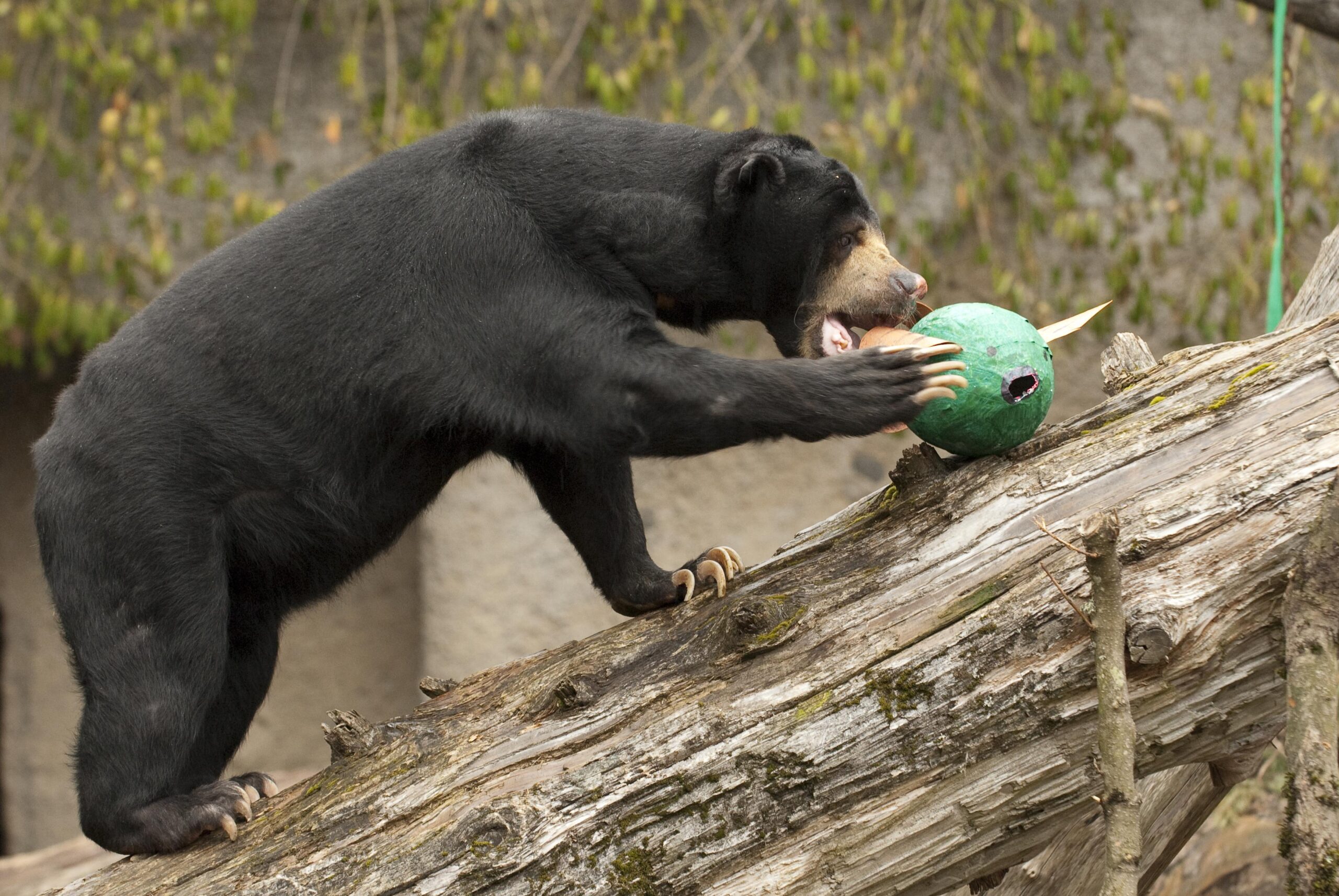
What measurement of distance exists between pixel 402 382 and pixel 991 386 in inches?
54.4

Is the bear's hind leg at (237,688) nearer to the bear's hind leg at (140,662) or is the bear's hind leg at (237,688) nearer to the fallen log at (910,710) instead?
the bear's hind leg at (140,662)

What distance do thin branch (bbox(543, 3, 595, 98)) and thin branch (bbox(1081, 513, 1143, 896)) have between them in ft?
16.1

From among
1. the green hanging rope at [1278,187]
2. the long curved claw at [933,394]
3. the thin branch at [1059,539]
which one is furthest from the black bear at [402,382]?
the green hanging rope at [1278,187]

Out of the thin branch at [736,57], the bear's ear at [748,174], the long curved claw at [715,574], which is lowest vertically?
the long curved claw at [715,574]

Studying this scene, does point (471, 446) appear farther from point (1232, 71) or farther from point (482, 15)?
point (1232, 71)

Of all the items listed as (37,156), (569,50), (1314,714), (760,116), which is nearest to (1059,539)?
(1314,714)

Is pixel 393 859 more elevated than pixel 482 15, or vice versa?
pixel 482 15

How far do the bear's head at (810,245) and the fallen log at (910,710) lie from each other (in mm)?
611

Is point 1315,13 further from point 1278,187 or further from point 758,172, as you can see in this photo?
point 758,172

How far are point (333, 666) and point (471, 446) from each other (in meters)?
4.79

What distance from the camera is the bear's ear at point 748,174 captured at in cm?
336

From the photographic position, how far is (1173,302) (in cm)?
667

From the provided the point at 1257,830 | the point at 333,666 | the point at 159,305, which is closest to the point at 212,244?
the point at 333,666

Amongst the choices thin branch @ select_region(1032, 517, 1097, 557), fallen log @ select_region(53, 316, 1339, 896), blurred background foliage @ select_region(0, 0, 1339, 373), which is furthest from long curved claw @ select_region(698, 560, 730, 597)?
blurred background foliage @ select_region(0, 0, 1339, 373)
